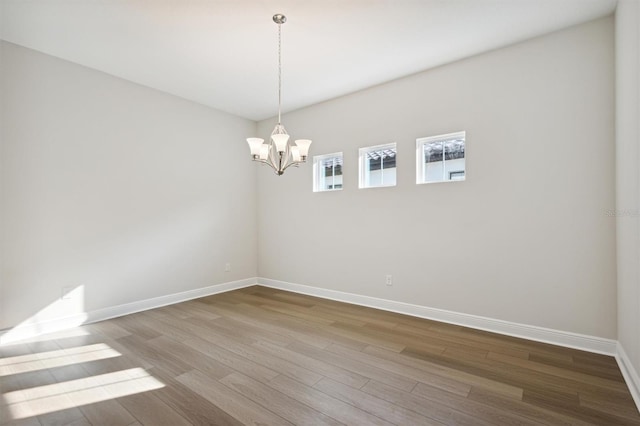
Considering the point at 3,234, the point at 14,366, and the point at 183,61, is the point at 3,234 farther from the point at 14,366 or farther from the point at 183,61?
the point at 183,61

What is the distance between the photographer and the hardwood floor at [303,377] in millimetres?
1781

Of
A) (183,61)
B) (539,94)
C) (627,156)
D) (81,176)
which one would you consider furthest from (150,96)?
(627,156)

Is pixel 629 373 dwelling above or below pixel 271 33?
below

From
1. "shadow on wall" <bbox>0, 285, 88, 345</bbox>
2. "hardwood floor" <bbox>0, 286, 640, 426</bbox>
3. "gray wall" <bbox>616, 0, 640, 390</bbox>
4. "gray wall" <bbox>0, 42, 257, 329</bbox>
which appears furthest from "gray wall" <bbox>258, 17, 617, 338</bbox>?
"shadow on wall" <bbox>0, 285, 88, 345</bbox>

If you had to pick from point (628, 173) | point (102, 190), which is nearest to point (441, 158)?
point (628, 173)

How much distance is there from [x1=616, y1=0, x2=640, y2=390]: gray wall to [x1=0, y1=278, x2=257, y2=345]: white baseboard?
185 inches

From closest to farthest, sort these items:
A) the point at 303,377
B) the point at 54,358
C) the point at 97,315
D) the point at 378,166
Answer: the point at 303,377, the point at 54,358, the point at 97,315, the point at 378,166

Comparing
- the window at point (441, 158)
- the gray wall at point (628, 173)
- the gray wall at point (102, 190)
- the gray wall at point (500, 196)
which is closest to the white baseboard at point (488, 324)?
the gray wall at point (500, 196)

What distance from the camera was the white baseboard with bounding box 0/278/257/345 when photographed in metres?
2.93

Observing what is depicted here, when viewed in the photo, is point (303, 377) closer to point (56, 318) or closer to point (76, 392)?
point (76, 392)

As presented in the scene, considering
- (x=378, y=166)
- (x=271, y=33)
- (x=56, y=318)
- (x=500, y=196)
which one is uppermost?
(x=271, y=33)

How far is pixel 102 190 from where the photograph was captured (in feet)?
11.5

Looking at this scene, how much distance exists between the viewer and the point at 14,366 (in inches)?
94.3

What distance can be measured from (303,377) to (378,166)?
9.00ft
